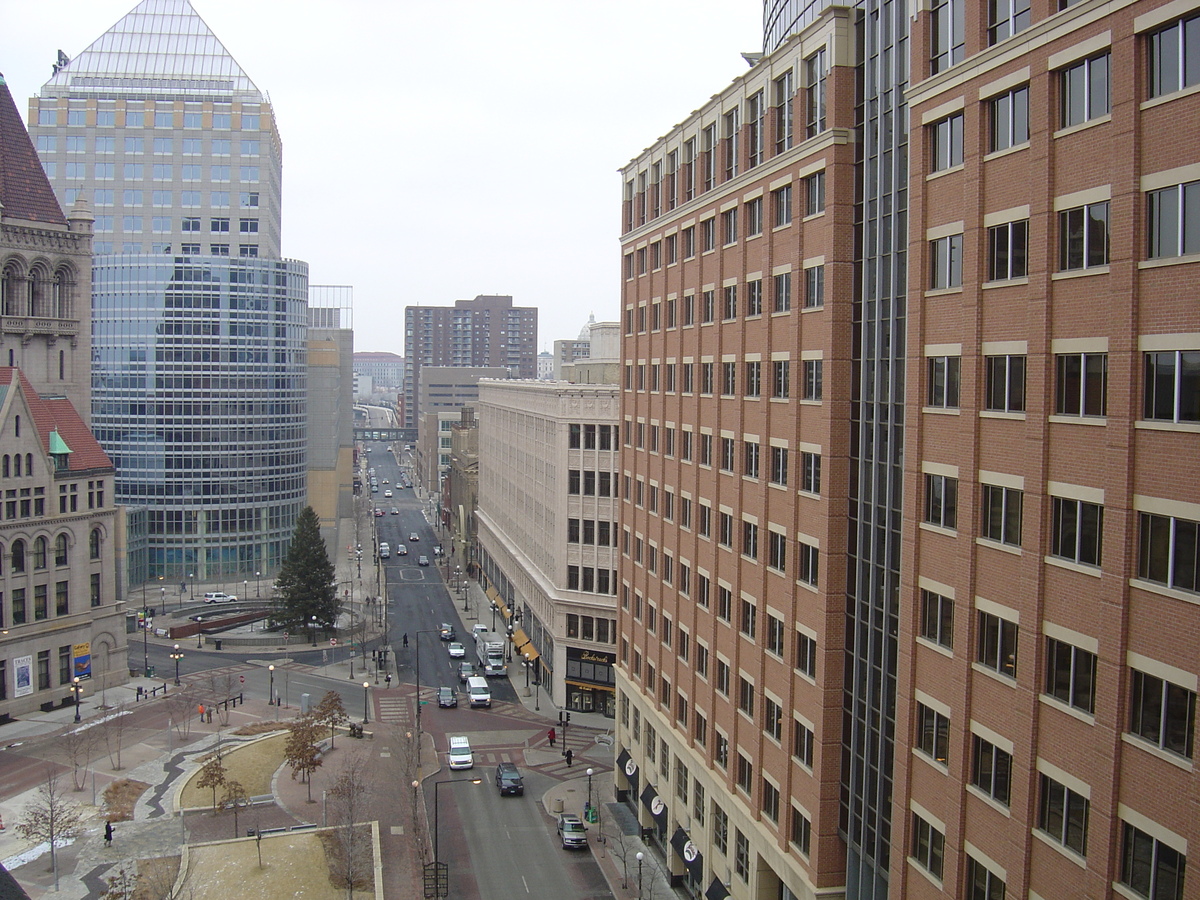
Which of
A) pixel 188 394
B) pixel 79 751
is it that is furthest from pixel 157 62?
pixel 79 751

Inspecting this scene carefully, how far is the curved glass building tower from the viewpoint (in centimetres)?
12288

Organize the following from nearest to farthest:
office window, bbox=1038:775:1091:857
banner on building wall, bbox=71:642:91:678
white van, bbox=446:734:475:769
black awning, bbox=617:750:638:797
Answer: office window, bbox=1038:775:1091:857 → black awning, bbox=617:750:638:797 → white van, bbox=446:734:475:769 → banner on building wall, bbox=71:642:91:678

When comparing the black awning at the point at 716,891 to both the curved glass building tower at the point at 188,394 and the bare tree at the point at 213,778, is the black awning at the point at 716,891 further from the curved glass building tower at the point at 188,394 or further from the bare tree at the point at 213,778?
the curved glass building tower at the point at 188,394

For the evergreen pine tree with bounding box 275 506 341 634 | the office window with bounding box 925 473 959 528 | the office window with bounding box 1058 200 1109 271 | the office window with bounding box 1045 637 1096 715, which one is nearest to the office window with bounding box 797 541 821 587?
the office window with bounding box 925 473 959 528

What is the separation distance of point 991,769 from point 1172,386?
10.6 metres

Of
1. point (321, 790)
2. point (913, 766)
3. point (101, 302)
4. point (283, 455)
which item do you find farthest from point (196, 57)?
point (913, 766)

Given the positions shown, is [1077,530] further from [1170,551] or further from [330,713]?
[330,713]

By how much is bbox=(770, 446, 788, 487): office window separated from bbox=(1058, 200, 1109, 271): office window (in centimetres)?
1602

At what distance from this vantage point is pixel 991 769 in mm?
24984

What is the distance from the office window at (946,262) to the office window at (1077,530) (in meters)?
6.85

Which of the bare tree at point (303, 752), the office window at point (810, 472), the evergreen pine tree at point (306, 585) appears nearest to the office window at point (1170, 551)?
the office window at point (810, 472)

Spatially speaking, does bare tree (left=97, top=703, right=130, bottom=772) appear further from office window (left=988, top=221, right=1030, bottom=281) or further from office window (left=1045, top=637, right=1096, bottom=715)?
office window (left=988, top=221, right=1030, bottom=281)

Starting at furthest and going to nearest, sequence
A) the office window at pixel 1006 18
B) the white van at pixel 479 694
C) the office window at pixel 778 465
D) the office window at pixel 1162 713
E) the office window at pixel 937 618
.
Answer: the white van at pixel 479 694, the office window at pixel 778 465, the office window at pixel 937 618, the office window at pixel 1006 18, the office window at pixel 1162 713

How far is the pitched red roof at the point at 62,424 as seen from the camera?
78.6 m
